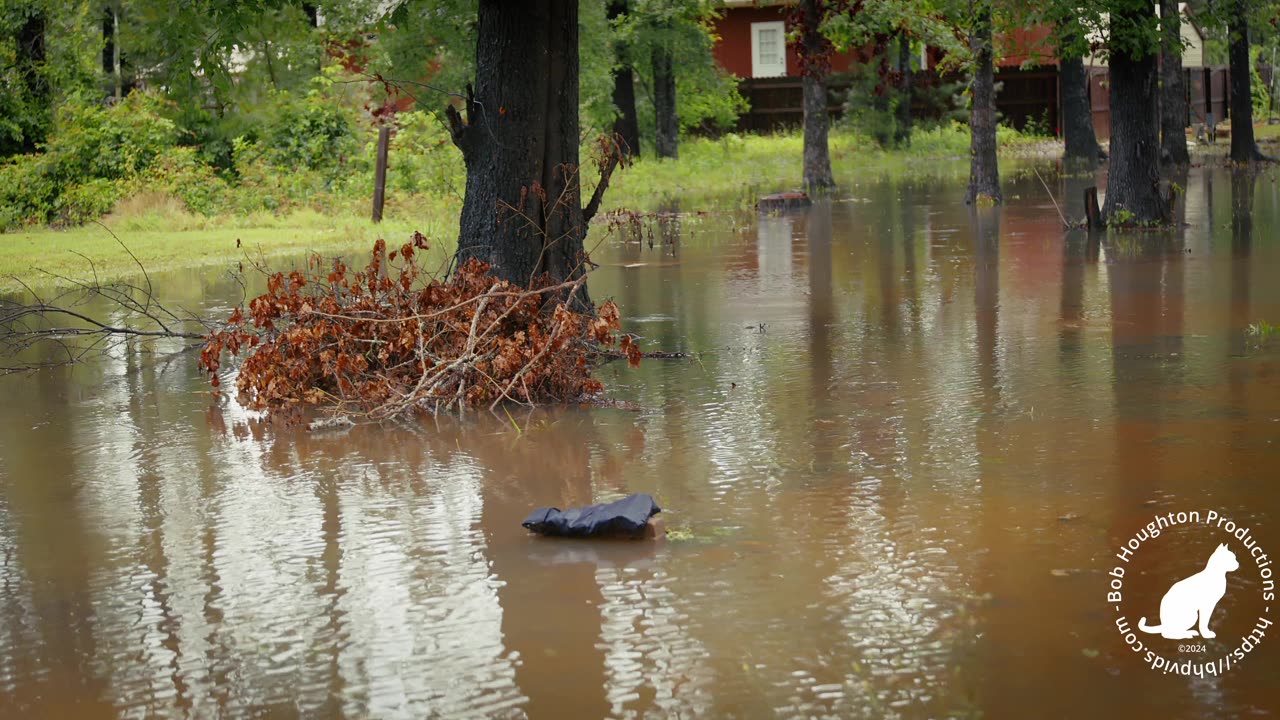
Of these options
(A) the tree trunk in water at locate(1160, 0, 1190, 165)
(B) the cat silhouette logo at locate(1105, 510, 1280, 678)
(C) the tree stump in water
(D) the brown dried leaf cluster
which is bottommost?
(B) the cat silhouette logo at locate(1105, 510, 1280, 678)

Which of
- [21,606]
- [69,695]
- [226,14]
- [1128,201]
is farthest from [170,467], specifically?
[1128,201]

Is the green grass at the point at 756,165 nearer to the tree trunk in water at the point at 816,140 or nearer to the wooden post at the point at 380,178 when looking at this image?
the tree trunk in water at the point at 816,140

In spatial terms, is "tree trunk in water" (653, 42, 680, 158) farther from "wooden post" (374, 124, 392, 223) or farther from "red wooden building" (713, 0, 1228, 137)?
"wooden post" (374, 124, 392, 223)

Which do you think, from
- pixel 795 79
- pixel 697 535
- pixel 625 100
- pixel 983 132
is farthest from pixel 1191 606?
pixel 795 79

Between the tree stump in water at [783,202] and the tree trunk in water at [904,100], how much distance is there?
18735mm

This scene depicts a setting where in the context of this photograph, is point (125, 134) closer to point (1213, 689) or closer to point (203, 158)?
point (203, 158)

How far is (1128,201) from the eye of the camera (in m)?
19.6

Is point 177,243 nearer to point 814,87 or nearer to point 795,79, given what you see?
point 814,87

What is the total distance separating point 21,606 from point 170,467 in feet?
8.01

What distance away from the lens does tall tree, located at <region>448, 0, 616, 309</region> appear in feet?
37.4

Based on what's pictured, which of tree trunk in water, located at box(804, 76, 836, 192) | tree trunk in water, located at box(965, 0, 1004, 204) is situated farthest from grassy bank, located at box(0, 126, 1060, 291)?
tree trunk in water, located at box(965, 0, 1004, 204)

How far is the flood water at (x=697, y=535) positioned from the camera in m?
5.19

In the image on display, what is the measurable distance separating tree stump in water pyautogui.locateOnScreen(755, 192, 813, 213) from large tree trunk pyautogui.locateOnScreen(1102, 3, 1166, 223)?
7325 millimetres

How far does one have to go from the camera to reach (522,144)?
1143 cm
